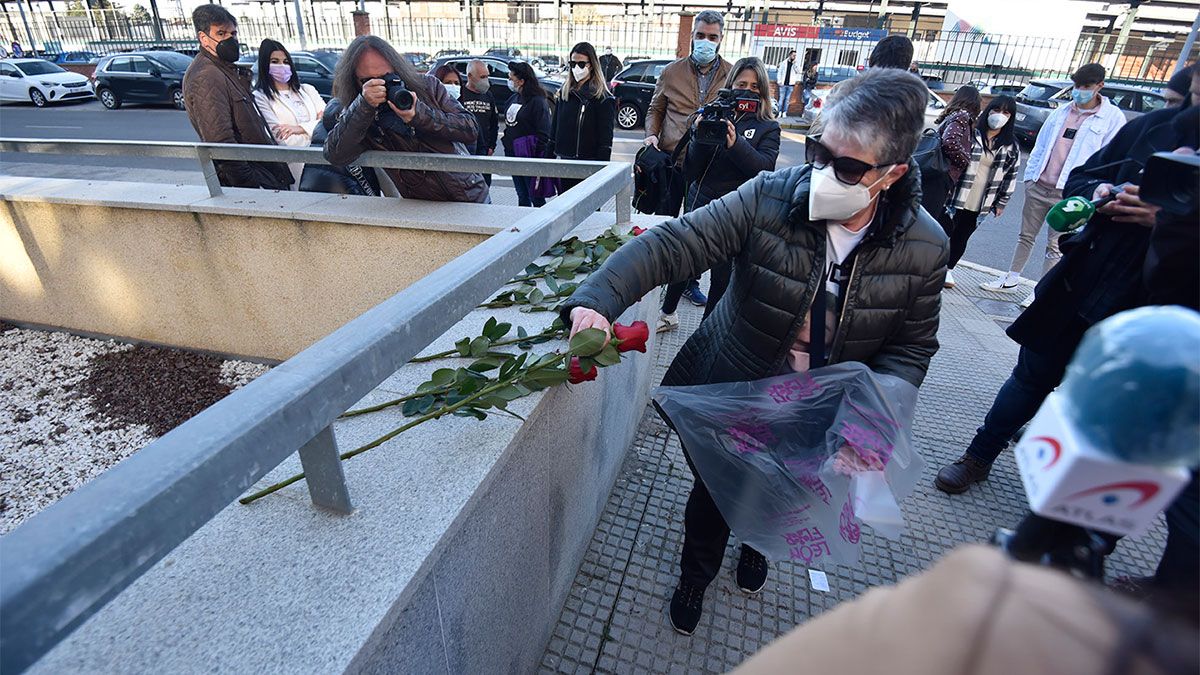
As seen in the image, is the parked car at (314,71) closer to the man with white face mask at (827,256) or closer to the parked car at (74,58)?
the parked car at (74,58)

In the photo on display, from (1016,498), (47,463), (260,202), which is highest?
(260,202)

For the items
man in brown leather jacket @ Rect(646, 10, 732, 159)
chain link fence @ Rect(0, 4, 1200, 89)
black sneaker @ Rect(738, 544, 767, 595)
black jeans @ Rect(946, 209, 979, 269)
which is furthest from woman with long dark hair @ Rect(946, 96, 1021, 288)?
chain link fence @ Rect(0, 4, 1200, 89)

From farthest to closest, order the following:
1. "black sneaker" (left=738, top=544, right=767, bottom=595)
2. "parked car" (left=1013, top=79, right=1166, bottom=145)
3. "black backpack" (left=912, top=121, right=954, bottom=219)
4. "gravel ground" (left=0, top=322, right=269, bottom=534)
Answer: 1. "parked car" (left=1013, top=79, right=1166, bottom=145)
2. "black backpack" (left=912, top=121, right=954, bottom=219)
3. "gravel ground" (left=0, top=322, right=269, bottom=534)
4. "black sneaker" (left=738, top=544, right=767, bottom=595)

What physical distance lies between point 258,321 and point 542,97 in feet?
11.1

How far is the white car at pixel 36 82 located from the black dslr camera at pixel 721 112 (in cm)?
2347

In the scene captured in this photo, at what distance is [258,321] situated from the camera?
3926 mm

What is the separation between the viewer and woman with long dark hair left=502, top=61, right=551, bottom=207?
19.1 ft

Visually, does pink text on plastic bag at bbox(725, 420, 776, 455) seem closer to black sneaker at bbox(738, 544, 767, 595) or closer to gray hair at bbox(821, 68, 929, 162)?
black sneaker at bbox(738, 544, 767, 595)

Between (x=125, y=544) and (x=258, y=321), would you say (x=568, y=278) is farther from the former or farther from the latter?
(x=258, y=321)

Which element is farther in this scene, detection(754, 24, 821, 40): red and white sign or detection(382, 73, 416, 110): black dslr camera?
detection(754, 24, 821, 40): red and white sign

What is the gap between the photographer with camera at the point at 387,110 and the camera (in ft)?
9.49

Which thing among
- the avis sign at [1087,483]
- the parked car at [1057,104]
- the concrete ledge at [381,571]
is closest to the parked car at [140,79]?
the concrete ledge at [381,571]

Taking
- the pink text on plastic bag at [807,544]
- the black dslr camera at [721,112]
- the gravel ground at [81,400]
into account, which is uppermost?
the black dslr camera at [721,112]

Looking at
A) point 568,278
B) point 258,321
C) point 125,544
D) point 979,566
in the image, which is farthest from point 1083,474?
point 258,321
